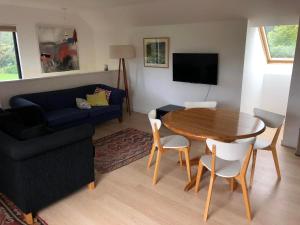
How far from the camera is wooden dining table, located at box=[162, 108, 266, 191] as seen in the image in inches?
93.9

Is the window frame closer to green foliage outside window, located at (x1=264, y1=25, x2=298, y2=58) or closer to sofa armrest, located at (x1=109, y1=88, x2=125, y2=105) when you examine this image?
green foliage outside window, located at (x1=264, y1=25, x2=298, y2=58)

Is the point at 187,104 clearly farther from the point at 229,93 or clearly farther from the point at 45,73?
the point at 45,73

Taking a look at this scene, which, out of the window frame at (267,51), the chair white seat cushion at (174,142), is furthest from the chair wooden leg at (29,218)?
the window frame at (267,51)

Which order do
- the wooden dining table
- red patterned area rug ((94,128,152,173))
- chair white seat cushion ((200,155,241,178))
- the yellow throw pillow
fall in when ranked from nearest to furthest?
1. chair white seat cushion ((200,155,241,178))
2. the wooden dining table
3. red patterned area rug ((94,128,152,173))
4. the yellow throw pillow

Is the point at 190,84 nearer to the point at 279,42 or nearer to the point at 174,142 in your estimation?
the point at 279,42

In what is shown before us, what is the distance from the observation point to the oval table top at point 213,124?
2.39m

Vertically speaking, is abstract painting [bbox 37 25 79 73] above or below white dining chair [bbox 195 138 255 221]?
above

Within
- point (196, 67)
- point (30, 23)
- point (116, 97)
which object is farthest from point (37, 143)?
point (30, 23)

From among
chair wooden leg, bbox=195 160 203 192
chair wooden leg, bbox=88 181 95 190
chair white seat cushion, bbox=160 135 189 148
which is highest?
chair white seat cushion, bbox=160 135 189 148

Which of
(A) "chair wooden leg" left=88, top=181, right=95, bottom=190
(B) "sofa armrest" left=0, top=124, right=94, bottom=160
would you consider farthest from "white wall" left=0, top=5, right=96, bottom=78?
(A) "chair wooden leg" left=88, top=181, right=95, bottom=190

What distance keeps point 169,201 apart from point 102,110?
2600mm

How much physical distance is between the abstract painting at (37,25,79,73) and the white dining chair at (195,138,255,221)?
4824 mm

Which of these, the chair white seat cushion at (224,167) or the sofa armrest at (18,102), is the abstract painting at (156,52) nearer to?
the sofa armrest at (18,102)

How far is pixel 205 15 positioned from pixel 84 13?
317cm
